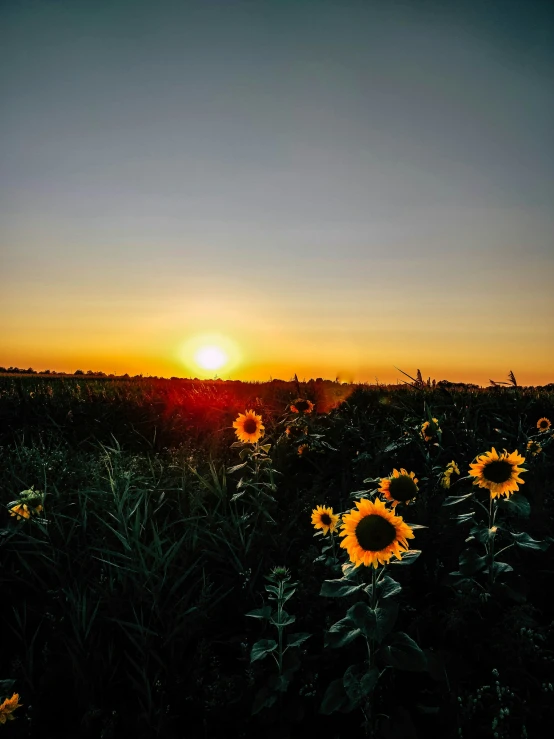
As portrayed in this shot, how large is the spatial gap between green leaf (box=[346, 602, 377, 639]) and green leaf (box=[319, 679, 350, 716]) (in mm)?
286

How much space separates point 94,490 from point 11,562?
68 centimetres

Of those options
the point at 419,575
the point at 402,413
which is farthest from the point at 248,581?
the point at 402,413

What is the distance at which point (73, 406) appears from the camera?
8273mm

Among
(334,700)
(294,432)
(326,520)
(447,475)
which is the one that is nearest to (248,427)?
(294,432)

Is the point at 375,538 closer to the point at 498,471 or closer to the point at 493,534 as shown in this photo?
the point at 493,534

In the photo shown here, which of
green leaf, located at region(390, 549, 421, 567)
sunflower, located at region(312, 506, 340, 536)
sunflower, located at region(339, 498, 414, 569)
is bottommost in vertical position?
sunflower, located at region(312, 506, 340, 536)

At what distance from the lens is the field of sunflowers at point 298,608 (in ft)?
7.58

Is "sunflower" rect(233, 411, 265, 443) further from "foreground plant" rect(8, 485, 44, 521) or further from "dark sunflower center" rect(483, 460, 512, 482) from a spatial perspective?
"dark sunflower center" rect(483, 460, 512, 482)

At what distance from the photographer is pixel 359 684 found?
2.13 metres

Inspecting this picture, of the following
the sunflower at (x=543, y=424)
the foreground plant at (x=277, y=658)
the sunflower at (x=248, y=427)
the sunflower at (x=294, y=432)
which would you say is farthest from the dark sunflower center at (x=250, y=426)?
the sunflower at (x=543, y=424)

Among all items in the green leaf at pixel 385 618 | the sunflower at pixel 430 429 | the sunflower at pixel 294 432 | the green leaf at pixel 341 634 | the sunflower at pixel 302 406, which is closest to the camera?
the green leaf at pixel 385 618

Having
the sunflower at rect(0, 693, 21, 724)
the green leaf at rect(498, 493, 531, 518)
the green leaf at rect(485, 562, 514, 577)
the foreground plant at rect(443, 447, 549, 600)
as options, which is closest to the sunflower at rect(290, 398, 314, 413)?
the foreground plant at rect(443, 447, 549, 600)

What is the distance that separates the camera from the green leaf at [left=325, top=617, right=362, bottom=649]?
7.22ft

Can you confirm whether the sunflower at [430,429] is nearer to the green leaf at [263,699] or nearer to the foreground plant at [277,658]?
the foreground plant at [277,658]
